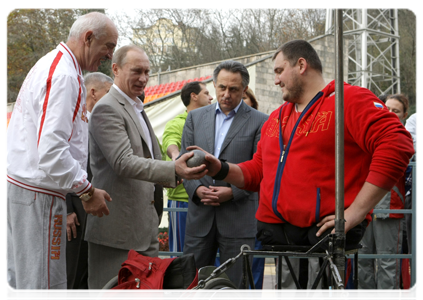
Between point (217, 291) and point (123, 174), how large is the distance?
1.03m

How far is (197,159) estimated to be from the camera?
8.79ft

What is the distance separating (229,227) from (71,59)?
159 cm

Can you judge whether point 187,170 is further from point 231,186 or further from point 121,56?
point 121,56

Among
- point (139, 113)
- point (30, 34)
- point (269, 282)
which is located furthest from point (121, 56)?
point (30, 34)

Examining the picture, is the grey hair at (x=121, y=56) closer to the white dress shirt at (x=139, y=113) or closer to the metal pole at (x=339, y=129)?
the white dress shirt at (x=139, y=113)

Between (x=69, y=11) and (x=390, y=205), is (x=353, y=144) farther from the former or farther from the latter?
(x=69, y=11)

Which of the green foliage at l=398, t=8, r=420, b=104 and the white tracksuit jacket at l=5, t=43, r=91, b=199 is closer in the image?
the white tracksuit jacket at l=5, t=43, r=91, b=199

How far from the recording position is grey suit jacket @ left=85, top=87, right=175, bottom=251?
2785 millimetres

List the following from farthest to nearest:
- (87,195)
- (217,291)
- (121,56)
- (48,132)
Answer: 1. (121,56)
2. (87,195)
3. (48,132)
4. (217,291)

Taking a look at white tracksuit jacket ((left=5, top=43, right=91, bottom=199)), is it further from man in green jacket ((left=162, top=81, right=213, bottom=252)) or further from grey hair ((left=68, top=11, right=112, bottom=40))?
man in green jacket ((left=162, top=81, right=213, bottom=252))

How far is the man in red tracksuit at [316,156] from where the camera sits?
2066 millimetres

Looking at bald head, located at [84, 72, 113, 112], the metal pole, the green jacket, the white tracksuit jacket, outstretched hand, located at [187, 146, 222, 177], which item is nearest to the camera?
the metal pole

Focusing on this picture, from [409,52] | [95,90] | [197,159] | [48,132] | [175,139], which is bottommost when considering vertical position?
[197,159]

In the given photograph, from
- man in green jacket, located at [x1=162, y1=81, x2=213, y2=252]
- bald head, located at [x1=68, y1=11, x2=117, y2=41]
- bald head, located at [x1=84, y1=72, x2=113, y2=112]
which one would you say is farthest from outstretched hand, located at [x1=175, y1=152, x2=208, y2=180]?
bald head, located at [x1=84, y1=72, x2=113, y2=112]
